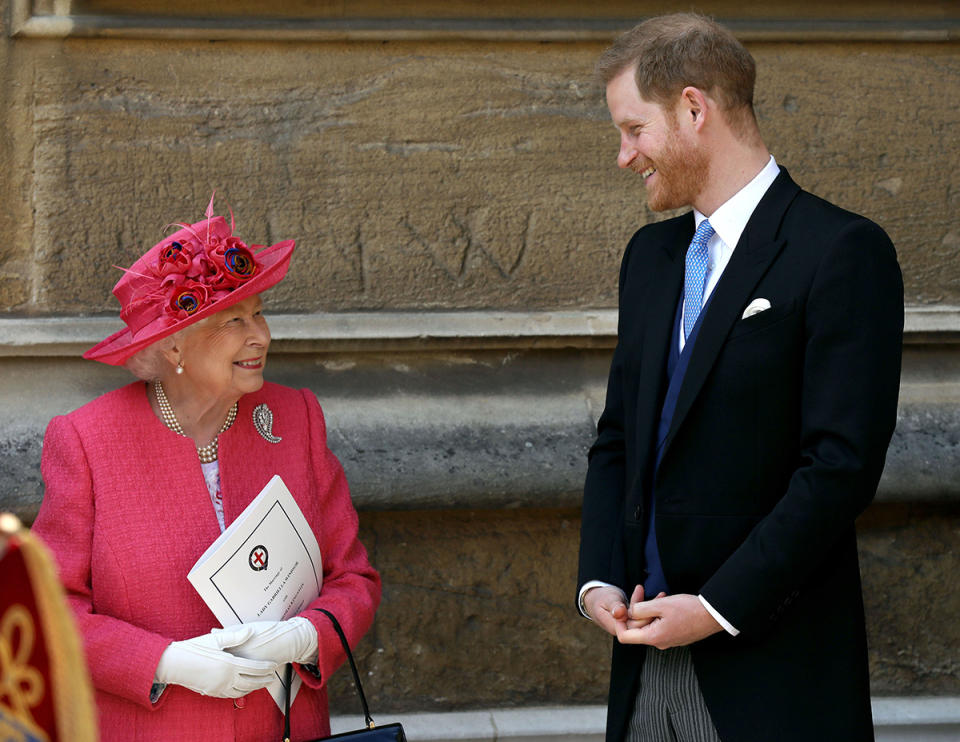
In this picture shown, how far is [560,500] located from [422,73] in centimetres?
129

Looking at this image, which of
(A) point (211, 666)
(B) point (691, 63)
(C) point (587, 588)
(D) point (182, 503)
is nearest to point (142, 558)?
(D) point (182, 503)

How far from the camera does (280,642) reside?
6.91ft

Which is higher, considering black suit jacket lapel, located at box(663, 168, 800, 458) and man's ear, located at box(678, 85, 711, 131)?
man's ear, located at box(678, 85, 711, 131)

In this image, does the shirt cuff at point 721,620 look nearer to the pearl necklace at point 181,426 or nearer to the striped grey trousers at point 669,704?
the striped grey trousers at point 669,704

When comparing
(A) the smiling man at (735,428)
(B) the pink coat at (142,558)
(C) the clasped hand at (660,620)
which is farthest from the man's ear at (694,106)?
(B) the pink coat at (142,558)

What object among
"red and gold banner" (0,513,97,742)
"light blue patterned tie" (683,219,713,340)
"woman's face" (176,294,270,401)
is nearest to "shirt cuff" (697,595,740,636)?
"light blue patterned tie" (683,219,713,340)

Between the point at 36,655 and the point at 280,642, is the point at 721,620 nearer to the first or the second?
the point at 280,642

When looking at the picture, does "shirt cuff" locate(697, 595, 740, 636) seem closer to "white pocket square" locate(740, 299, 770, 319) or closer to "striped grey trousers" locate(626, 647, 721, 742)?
"striped grey trousers" locate(626, 647, 721, 742)

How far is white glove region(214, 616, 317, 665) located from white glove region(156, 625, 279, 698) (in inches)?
0.7

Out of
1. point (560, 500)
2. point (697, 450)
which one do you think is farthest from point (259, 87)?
point (697, 450)

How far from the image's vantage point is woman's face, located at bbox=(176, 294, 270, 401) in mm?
2242

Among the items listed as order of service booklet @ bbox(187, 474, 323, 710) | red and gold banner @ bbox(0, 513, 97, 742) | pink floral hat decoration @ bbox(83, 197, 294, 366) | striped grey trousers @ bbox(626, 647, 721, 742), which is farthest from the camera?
pink floral hat decoration @ bbox(83, 197, 294, 366)

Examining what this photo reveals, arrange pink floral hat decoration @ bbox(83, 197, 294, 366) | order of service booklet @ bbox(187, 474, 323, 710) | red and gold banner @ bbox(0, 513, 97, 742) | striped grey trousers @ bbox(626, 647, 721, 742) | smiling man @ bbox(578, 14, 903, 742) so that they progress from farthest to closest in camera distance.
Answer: pink floral hat decoration @ bbox(83, 197, 294, 366)
order of service booklet @ bbox(187, 474, 323, 710)
striped grey trousers @ bbox(626, 647, 721, 742)
smiling man @ bbox(578, 14, 903, 742)
red and gold banner @ bbox(0, 513, 97, 742)

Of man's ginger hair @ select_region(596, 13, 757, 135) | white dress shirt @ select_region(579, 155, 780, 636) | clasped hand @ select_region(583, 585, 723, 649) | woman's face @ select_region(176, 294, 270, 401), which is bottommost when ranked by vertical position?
clasped hand @ select_region(583, 585, 723, 649)
